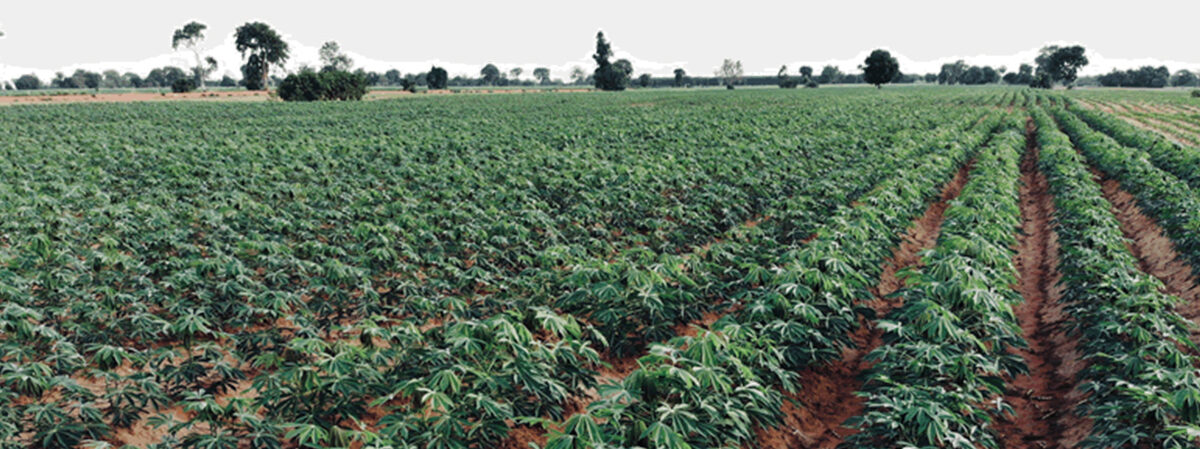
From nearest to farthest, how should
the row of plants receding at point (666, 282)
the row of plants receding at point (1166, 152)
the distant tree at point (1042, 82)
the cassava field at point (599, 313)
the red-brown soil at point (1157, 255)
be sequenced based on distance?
the cassava field at point (599, 313) < the row of plants receding at point (666, 282) < the red-brown soil at point (1157, 255) < the row of plants receding at point (1166, 152) < the distant tree at point (1042, 82)

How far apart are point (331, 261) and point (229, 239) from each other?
3.13 m

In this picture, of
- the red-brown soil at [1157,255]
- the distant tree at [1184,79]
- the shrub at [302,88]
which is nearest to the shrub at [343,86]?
the shrub at [302,88]

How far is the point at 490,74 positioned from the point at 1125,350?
187 metres

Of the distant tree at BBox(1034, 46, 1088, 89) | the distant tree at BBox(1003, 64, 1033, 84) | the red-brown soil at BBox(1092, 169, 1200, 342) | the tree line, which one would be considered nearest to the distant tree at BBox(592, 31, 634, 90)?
the tree line

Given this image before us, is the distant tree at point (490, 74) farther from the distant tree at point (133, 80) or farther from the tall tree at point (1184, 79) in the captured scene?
the tall tree at point (1184, 79)

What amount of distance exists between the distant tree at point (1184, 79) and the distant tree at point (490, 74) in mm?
194095

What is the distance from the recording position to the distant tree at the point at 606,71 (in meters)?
114

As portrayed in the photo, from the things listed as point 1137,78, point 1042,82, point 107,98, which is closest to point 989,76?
point 1137,78

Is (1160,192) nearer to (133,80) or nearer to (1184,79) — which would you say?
(133,80)

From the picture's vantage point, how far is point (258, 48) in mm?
98312

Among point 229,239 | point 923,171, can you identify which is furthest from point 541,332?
point 923,171

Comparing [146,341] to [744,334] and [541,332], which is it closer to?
[541,332]

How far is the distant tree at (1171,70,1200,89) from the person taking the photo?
554 ft

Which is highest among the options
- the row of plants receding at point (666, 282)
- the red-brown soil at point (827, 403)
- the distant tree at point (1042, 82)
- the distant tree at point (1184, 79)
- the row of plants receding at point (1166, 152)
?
the distant tree at point (1184, 79)
